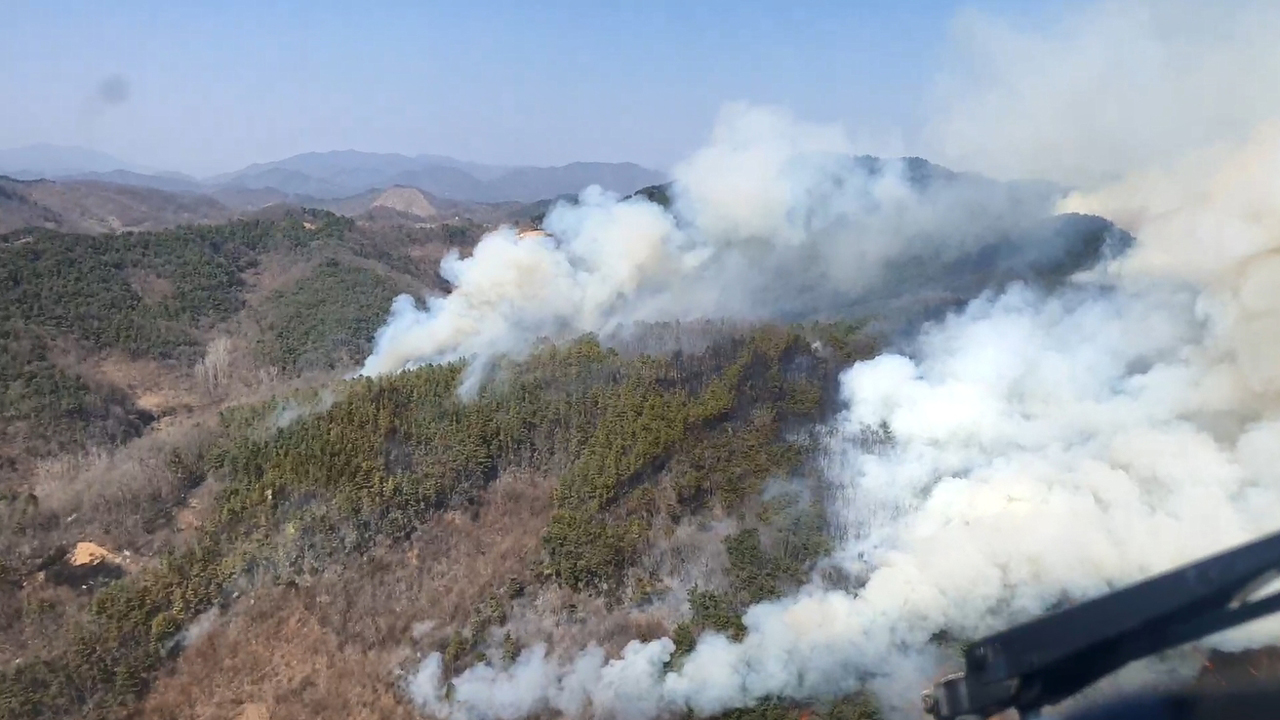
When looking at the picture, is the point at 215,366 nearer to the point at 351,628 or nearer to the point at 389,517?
the point at 389,517

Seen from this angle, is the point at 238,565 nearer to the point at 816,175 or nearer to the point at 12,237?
the point at 816,175

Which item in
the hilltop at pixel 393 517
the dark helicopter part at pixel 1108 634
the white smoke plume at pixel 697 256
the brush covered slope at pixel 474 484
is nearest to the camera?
the dark helicopter part at pixel 1108 634

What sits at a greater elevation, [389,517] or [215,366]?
[215,366]

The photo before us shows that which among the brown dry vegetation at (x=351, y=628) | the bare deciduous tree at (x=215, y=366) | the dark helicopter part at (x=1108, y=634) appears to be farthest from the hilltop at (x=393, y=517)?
the dark helicopter part at (x=1108, y=634)

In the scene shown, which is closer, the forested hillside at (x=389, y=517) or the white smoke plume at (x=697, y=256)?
the forested hillside at (x=389, y=517)

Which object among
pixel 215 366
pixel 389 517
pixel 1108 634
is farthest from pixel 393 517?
pixel 215 366

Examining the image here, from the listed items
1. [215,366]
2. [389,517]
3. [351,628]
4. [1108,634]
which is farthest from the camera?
[215,366]

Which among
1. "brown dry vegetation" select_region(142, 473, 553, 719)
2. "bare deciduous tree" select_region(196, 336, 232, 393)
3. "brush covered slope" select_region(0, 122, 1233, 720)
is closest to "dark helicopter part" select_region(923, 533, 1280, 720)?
"brush covered slope" select_region(0, 122, 1233, 720)

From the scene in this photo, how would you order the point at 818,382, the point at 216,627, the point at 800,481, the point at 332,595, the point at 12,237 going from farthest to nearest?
the point at 12,237 → the point at 818,382 → the point at 800,481 → the point at 332,595 → the point at 216,627

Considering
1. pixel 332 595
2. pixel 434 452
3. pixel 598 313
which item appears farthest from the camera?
pixel 598 313

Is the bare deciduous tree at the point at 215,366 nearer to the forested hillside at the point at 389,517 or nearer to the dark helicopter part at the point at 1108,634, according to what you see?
the forested hillside at the point at 389,517

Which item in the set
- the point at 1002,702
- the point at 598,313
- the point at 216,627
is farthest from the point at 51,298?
the point at 1002,702
